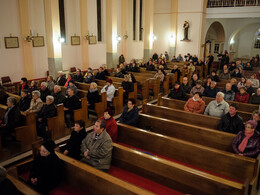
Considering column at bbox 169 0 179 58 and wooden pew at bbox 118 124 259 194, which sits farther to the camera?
column at bbox 169 0 179 58

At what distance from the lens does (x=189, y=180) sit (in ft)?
9.38

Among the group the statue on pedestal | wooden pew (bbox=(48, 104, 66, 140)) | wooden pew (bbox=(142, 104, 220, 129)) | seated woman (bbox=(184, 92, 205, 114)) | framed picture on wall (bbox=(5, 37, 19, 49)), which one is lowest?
wooden pew (bbox=(48, 104, 66, 140))

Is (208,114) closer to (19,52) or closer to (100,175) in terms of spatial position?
(100,175)

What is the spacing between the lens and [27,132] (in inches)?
191

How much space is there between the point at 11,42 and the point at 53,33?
64.0 inches

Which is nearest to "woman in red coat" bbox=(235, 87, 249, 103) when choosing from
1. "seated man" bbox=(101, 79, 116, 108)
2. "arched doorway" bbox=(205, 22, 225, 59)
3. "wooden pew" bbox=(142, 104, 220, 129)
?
"wooden pew" bbox=(142, 104, 220, 129)

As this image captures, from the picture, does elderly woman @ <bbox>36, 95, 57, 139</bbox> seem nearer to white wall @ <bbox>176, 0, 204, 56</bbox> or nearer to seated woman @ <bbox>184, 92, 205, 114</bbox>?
seated woman @ <bbox>184, 92, 205, 114</bbox>

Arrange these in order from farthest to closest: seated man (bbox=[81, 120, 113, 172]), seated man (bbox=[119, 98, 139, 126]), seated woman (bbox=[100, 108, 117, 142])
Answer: seated man (bbox=[119, 98, 139, 126]), seated woman (bbox=[100, 108, 117, 142]), seated man (bbox=[81, 120, 113, 172])

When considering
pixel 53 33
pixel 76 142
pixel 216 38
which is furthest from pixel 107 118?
pixel 216 38

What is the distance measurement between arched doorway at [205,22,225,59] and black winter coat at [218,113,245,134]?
1675 centimetres

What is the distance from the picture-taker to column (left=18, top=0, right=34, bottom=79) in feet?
30.2

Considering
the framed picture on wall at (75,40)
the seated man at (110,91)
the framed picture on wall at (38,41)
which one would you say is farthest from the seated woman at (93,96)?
the framed picture on wall at (75,40)

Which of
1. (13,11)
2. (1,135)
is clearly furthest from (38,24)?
(1,135)

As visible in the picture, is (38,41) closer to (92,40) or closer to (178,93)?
(92,40)
